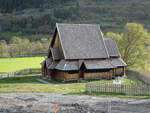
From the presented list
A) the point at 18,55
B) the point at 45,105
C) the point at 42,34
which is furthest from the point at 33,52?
the point at 45,105

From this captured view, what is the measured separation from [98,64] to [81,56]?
299 cm

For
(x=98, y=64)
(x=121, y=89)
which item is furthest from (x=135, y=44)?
(x=121, y=89)

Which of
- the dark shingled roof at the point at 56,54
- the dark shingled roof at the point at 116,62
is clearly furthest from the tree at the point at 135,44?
the dark shingled roof at the point at 56,54

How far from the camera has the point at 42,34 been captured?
140500 mm

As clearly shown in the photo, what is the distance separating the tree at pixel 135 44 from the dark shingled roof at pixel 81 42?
744 cm

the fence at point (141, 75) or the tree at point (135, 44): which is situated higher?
the tree at point (135, 44)

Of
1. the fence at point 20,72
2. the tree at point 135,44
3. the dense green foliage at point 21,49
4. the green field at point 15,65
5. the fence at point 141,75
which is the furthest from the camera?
the dense green foliage at point 21,49

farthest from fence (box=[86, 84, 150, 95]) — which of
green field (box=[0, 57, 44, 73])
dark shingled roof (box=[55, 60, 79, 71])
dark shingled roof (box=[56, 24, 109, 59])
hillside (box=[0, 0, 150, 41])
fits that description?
hillside (box=[0, 0, 150, 41])

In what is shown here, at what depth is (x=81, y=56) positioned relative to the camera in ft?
145

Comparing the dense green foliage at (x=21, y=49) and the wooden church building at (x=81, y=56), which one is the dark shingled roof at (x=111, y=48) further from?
the dense green foliage at (x=21, y=49)

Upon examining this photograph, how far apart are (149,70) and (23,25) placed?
116 m

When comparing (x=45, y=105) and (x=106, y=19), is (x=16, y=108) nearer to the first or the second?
(x=45, y=105)

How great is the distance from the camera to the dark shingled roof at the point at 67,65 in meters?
42.2

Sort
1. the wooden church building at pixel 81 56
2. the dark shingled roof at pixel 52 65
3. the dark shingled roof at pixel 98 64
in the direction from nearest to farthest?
the wooden church building at pixel 81 56
the dark shingled roof at pixel 98 64
the dark shingled roof at pixel 52 65
